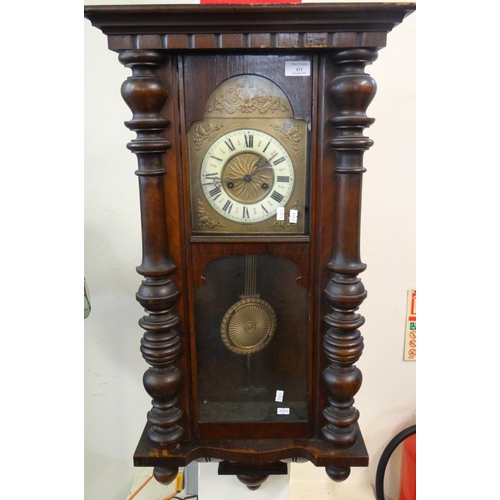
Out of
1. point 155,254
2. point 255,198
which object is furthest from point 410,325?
point 155,254

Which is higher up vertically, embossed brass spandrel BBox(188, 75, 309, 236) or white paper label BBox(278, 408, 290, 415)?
embossed brass spandrel BBox(188, 75, 309, 236)

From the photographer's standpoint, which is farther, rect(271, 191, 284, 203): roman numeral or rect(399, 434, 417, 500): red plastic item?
rect(399, 434, 417, 500): red plastic item

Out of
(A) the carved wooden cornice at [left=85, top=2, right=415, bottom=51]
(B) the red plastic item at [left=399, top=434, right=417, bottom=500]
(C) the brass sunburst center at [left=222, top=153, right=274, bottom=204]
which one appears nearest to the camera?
(A) the carved wooden cornice at [left=85, top=2, right=415, bottom=51]

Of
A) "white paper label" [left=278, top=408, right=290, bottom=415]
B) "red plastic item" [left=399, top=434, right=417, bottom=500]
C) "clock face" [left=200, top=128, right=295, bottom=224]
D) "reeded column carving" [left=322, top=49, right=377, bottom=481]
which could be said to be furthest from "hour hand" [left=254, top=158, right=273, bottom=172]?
"red plastic item" [left=399, top=434, right=417, bottom=500]

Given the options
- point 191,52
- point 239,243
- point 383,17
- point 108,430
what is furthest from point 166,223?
point 108,430

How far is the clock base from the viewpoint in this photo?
0.69 m

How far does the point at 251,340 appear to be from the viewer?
769 mm

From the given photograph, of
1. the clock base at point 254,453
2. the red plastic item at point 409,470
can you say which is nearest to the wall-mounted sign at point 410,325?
the red plastic item at point 409,470

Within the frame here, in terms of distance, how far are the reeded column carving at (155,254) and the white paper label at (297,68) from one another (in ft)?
0.63

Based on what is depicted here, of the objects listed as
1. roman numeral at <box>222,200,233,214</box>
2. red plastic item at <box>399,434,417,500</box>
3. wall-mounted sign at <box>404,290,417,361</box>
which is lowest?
red plastic item at <box>399,434,417,500</box>

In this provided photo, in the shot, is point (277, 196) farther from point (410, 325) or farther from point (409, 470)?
point (409, 470)

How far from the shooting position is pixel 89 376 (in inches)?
41.0

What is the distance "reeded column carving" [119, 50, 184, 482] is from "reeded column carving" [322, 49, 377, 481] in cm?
26

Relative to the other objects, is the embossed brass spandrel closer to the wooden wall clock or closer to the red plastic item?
the wooden wall clock
